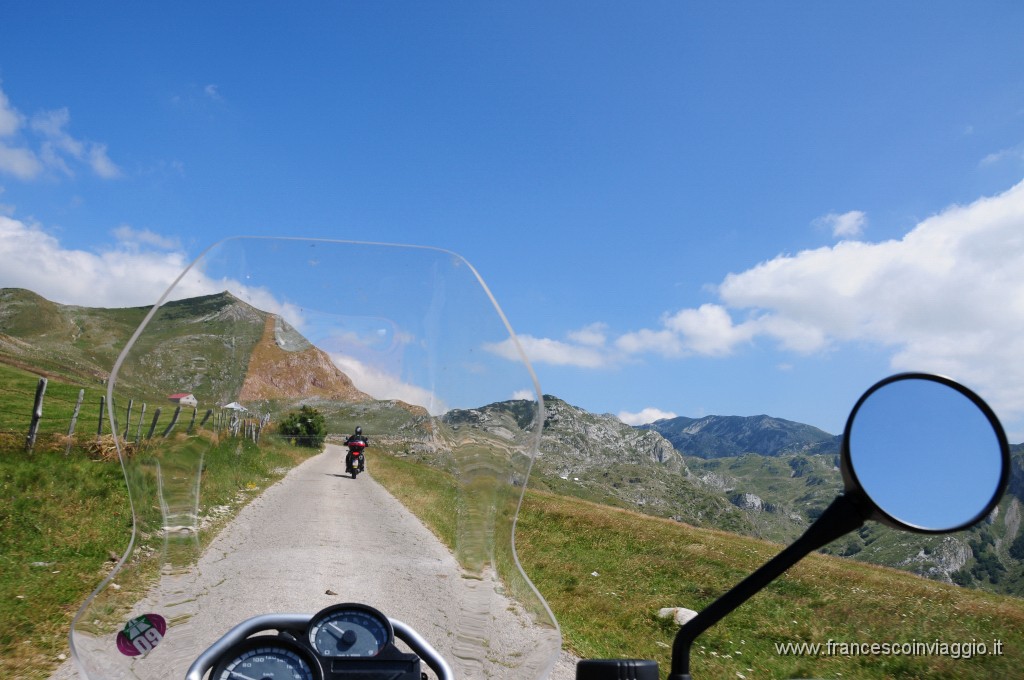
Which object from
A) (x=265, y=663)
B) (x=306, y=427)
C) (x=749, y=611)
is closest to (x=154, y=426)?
(x=306, y=427)

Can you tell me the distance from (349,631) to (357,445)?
0.62 m

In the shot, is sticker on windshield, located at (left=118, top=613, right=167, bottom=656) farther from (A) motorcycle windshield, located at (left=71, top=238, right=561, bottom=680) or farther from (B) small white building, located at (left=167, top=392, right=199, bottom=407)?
(B) small white building, located at (left=167, top=392, right=199, bottom=407)

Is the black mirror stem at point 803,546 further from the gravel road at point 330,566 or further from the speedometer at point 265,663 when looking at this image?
the speedometer at point 265,663

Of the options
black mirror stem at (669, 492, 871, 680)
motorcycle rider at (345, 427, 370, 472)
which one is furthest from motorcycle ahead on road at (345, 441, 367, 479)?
black mirror stem at (669, 492, 871, 680)

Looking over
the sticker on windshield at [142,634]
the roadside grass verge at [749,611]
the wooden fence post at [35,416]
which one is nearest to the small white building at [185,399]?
the sticker on windshield at [142,634]

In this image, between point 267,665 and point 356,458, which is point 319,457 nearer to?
point 356,458

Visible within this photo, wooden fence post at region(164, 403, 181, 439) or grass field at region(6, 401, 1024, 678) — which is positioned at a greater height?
wooden fence post at region(164, 403, 181, 439)

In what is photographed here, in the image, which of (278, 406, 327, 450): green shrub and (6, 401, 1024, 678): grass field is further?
(6, 401, 1024, 678): grass field

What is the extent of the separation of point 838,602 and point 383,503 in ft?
46.8

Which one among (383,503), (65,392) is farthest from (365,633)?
(65,392)

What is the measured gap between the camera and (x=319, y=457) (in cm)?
226

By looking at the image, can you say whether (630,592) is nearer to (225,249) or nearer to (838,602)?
(838,602)

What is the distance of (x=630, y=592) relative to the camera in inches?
519

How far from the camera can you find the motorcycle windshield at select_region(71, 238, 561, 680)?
1930 mm
